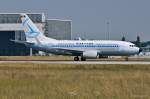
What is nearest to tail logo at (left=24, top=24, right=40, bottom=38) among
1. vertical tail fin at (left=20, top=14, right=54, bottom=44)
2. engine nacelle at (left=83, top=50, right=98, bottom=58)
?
Answer: vertical tail fin at (left=20, top=14, right=54, bottom=44)

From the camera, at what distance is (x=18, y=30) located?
16925 centimetres

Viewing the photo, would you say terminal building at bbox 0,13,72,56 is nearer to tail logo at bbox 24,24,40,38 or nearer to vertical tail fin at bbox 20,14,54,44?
vertical tail fin at bbox 20,14,54,44

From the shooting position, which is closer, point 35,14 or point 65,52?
point 65,52

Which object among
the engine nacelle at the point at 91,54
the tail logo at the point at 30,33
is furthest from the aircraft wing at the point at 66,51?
the tail logo at the point at 30,33

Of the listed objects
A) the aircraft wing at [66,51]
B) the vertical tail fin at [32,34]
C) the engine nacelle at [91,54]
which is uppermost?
the vertical tail fin at [32,34]

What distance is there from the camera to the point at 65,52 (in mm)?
81938

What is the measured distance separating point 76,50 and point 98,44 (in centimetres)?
356

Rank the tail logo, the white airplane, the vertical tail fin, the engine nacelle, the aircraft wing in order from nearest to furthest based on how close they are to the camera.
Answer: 1. the engine nacelle
2. the white airplane
3. the aircraft wing
4. the vertical tail fin
5. the tail logo

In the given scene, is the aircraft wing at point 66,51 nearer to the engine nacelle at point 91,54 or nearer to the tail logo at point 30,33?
the engine nacelle at point 91,54

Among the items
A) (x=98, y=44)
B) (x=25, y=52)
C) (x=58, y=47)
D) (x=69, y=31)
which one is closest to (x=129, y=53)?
(x=98, y=44)

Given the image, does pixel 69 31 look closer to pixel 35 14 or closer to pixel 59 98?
pixel 35 14

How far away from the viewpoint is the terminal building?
167500 mm

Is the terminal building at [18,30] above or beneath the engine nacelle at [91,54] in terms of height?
above

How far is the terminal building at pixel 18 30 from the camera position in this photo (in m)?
168
